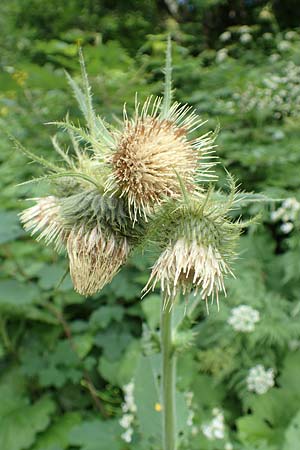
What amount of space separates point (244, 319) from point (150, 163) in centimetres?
183

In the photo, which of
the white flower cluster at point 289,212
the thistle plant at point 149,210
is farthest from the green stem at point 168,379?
the white flower cluster at point 289,212

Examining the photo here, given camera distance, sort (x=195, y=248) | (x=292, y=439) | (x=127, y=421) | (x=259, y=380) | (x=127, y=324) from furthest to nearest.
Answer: (x=127, y=324) → (x=259, y=380) → (x=127, y=421) → (x=292, y=439) → (x=195, y=248)

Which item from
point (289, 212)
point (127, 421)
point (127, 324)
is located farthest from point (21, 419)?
point (289, 212)

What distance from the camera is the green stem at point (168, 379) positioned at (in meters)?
1.56

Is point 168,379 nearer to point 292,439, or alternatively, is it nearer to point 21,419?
point 292,439

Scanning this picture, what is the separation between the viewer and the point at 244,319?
2.90 meters

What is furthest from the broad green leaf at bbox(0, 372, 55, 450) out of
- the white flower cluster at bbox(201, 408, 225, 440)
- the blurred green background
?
the white flower cluster at bbox(201, 408, 225, 440)

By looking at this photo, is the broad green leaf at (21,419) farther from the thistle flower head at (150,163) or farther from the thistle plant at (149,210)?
the thistle flower head at (150,163)

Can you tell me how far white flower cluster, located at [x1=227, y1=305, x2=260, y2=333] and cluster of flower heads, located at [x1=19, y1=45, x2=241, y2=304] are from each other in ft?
5.08

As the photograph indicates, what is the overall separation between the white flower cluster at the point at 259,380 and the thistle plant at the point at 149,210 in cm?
166

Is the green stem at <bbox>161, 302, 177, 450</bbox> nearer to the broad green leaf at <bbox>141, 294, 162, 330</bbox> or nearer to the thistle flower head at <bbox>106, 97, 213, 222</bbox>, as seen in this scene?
the thistle flower head at <bbox>106, 97, 213, 222</bbox>

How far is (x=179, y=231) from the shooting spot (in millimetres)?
1332

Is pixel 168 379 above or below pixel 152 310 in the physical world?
above

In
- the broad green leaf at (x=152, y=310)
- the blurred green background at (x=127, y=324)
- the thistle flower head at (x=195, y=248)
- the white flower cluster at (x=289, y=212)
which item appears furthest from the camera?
the white flower cluster at (x=289, y=212)
